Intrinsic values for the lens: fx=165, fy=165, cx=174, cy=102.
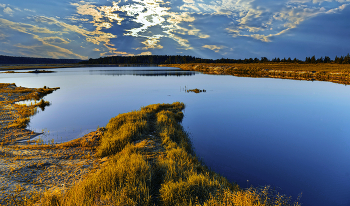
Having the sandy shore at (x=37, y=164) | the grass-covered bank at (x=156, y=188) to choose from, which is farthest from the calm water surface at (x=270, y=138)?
the sandy shore at (x=37, y=164)

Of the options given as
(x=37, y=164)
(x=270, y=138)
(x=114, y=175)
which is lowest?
(x=270, y=138)

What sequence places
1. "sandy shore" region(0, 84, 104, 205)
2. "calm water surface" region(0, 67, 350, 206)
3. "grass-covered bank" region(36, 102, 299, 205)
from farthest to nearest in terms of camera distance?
1. "calm water surface" region(0, 67, 350, 206)
2. "sandy shore" region(0, 84, 104, 205)
3. "grass-covered bank" region(36, 102, 299, 205)

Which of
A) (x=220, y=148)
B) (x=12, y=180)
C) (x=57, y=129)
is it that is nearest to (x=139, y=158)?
(x=12, y=180)

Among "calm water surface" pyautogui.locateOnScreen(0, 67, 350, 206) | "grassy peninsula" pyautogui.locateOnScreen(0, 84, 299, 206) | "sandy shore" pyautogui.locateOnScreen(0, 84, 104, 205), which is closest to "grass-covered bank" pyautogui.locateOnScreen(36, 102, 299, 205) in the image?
"grassy peninsula" pyautogui.locateOnScreen(0, 84, 299, 206)

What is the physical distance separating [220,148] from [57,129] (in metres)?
12.6

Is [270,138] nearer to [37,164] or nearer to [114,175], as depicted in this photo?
[114,175]

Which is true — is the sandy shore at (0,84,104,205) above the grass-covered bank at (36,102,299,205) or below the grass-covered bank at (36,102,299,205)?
below

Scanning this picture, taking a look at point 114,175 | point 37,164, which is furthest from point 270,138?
point 37,164

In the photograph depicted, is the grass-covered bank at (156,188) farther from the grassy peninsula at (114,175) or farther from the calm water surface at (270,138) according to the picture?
the calm water surface at (270,138)

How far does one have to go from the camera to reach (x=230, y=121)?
1559 cm

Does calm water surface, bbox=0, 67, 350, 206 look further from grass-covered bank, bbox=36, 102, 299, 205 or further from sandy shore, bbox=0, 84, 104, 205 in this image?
sandy shore, bbox=0, 84, 104, 205

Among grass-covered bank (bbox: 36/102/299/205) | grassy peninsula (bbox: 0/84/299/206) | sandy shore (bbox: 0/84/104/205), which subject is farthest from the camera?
sandy shore (bbox: 0/84/104/205)

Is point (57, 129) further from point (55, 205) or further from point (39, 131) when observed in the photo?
point (55, 205)

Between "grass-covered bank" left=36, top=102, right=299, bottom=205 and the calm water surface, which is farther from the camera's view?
the calm water surface
